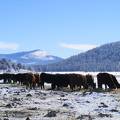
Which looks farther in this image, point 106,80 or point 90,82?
point 90,82

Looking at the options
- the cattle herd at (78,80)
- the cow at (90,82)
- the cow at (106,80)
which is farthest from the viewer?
the cow at (90,82)

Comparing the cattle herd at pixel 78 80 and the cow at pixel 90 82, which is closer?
the cattle herd at pixel 78 80

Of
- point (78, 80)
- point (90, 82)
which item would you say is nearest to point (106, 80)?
point (90, 82)

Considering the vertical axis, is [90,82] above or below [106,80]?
below

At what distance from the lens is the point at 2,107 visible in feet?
79.7

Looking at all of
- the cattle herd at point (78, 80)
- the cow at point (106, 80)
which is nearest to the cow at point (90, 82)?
the cattle herd at point (78, 80)

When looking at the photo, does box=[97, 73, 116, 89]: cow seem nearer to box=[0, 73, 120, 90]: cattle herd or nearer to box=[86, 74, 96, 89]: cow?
box=[0, 73, 120, 90]: cattle herd

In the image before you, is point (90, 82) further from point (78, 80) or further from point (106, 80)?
point (106, 80)

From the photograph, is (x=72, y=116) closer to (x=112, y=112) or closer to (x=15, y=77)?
(x=112, y=112)

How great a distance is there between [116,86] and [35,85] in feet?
36.7

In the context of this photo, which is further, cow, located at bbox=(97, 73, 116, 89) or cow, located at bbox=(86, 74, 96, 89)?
cow, located at bbox=(86, 74, 96, 89)

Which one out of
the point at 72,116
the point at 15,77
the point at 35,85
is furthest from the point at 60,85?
the point at 72,116

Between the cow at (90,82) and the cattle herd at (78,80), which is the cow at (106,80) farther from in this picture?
the cow at (90,82)

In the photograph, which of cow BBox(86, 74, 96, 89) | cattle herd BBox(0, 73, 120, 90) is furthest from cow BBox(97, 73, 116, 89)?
cow BBox(86, 74, 96, 89)
